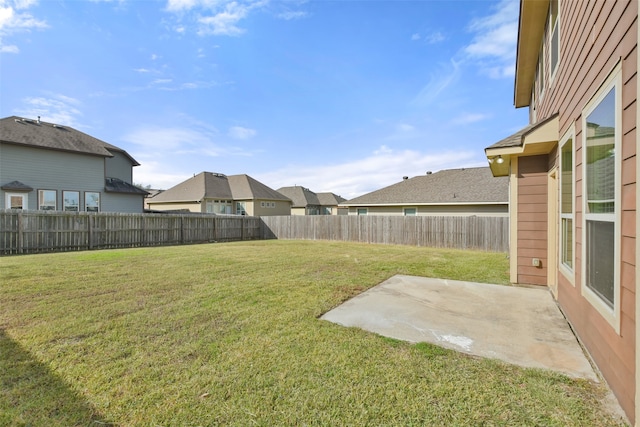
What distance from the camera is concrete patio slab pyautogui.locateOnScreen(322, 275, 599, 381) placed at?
2.73m

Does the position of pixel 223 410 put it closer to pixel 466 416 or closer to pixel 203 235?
pixel 466 416

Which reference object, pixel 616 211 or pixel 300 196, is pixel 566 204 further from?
pixel 300 196

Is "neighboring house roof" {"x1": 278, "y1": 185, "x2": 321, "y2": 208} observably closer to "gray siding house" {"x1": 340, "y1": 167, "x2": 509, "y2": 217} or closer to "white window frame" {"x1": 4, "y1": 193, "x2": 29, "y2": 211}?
"gray siding house" {"x1": 340, "y1": 167, "x2": 509, "y2": 217}

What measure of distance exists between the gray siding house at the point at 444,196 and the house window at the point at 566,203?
12.8 metres

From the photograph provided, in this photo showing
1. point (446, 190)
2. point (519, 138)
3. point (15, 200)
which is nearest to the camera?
point (519, 138)

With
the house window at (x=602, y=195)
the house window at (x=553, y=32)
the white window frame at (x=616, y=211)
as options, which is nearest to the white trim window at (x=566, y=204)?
the house window at (x=602, y=195)

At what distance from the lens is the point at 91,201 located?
1728cm

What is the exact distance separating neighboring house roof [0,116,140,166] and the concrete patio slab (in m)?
19.2

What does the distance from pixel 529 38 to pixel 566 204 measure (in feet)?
14.4

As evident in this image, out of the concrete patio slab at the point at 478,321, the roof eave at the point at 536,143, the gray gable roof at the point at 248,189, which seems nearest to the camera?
the concrete patio slab at the point at 478,321

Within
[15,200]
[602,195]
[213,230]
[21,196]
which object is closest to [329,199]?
[213,230]

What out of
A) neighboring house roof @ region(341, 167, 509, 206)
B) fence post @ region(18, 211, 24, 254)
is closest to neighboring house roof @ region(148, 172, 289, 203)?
neighboring house roof @ region(341, 167, 509, 206)

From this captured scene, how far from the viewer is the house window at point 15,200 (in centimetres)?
1458

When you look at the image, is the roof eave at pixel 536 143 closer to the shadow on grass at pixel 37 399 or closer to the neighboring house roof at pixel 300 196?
the shadow on grass at pixel 37 399
